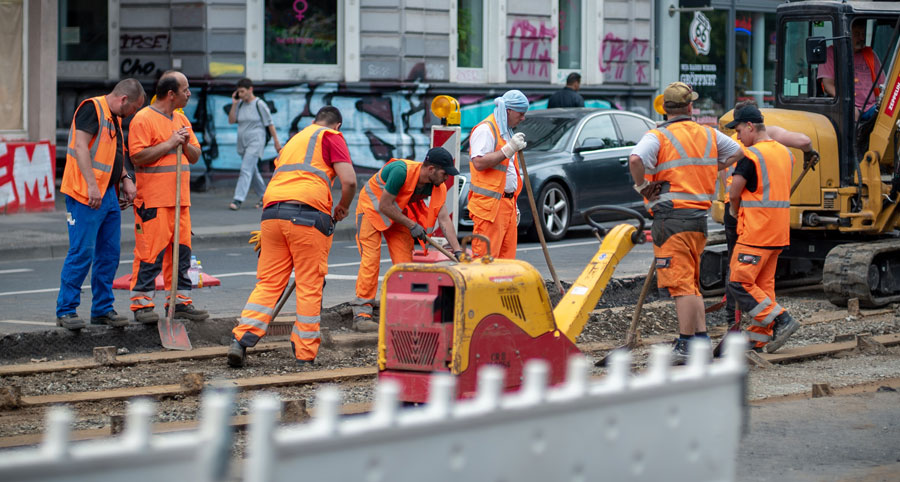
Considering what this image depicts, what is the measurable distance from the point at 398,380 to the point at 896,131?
694 centimetres

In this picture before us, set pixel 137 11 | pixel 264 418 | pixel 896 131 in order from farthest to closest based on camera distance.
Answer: pixel 137 11 < pixel 896 131 < pixel 264 418

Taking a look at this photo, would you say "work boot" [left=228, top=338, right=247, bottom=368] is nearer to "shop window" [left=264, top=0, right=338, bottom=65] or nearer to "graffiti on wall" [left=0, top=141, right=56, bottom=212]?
"graffiti on wall" [left=0, top=141, right=56, bottom=212]

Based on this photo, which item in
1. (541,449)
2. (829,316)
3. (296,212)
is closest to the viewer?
(541,449)

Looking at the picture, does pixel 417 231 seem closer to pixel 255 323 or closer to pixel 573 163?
pixel 255 323

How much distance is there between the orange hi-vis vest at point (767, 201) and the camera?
861 centimetres

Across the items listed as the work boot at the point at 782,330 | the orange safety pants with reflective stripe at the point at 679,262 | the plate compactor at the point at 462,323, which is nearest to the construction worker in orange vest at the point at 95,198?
the plate compactor at the point at 462,323

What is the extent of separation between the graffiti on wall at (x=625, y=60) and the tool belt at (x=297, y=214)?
18.3 m

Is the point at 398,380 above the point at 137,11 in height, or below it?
below

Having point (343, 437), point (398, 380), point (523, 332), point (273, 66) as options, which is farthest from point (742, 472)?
point (273, 66)

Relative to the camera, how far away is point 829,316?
34.2 ft

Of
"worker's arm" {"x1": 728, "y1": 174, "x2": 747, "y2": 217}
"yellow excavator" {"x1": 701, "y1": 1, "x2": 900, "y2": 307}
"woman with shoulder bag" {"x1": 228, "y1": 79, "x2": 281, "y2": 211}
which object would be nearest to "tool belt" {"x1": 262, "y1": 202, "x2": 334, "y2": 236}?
"worker's arm" {"x1": 728, "y1": 174, "x2": 747, "y2": 217}

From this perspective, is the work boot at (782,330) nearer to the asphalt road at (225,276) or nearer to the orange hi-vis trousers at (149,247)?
the asphalt road at (225,276)

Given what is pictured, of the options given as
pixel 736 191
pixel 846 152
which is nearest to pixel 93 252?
pixel 736 191

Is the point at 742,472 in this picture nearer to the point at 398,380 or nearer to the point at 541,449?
the point at 398,380
